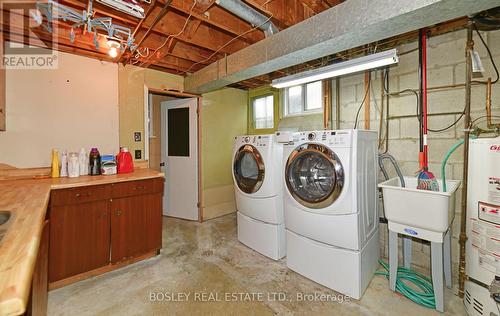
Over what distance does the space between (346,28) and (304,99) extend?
5.99 feet

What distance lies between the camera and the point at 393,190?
1.73 metres

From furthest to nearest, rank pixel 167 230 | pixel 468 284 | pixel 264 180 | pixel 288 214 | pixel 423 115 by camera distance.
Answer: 1. pixel 167 230
2. pixel 264 180
3. pixel 288 214
4. pixel 423 115
5. pixel 468 284

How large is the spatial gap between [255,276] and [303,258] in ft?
1.62

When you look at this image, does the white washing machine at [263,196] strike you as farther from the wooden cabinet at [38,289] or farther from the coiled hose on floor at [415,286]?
the wooden cabinet at [38,289]

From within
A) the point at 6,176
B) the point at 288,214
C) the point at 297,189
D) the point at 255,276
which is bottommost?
the point at 255,276

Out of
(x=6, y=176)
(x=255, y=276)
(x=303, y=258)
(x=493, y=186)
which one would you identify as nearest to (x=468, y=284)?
(x=493, y=186)

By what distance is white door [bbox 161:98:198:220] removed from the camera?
3.57 meters

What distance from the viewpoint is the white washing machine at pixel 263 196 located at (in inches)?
93.4

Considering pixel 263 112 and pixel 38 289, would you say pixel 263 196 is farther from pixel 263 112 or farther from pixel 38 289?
pixel 263 112

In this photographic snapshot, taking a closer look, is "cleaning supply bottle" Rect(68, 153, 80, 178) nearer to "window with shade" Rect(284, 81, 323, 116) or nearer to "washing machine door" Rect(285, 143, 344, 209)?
"washing machine door" Rect(285, 143, 344, 209)

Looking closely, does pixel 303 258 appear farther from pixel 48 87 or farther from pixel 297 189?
pixel 48 87

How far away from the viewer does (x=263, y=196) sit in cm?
242

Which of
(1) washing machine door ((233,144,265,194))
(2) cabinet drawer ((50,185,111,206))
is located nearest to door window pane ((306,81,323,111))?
(1) washing machine door ((233,144,265,194))

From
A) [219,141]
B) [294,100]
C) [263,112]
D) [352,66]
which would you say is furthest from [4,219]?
[263,112]
